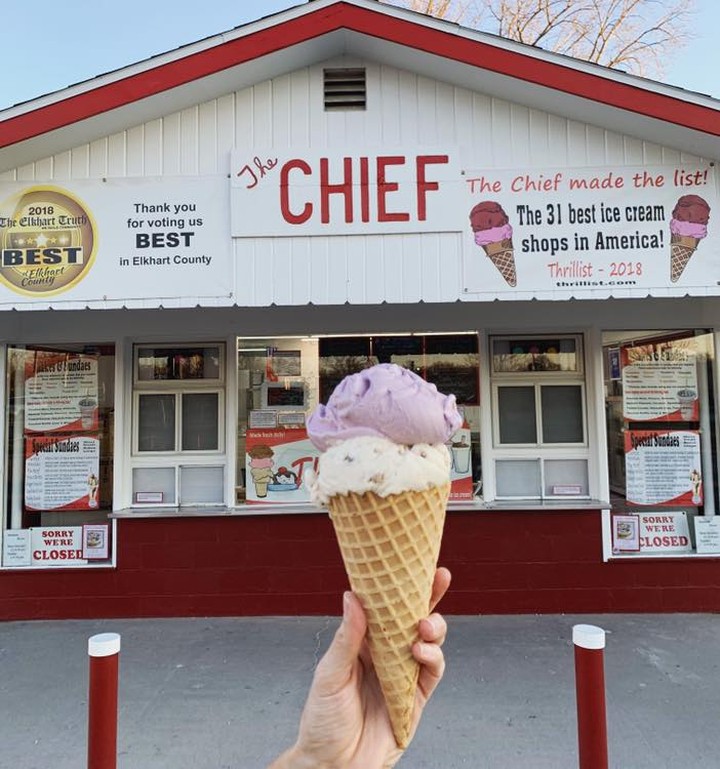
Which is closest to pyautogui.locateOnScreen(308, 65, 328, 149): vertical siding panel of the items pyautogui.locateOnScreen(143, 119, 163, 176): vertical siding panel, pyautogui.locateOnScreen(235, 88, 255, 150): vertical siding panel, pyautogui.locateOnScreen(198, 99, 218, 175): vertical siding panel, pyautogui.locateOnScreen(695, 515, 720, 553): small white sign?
pyautogui.locateOnScreen(235, 88, 255, 150): vertical siding panel

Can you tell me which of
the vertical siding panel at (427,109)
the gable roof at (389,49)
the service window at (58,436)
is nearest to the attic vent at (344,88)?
the gable roof at (389,49)

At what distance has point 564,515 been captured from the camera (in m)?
5.73

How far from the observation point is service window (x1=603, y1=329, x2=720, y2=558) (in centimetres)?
596

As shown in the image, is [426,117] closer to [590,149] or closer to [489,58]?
[489,58]

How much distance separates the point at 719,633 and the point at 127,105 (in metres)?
6.58

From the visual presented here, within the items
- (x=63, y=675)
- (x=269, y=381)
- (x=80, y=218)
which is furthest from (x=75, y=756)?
(x=80, y=218)

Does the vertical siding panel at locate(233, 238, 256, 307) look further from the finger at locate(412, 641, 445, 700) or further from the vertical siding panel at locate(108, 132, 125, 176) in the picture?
the finger at locate(412, 641, 445, 700)

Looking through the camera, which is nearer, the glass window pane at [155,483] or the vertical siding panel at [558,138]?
the vertical siding panel at [558,138]

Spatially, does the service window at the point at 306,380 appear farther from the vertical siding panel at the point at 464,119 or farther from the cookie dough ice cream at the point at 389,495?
the cookie dough ice cream at the point at 389,495

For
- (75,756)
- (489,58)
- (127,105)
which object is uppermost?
(489,58)

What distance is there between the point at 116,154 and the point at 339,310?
A: 2335mm

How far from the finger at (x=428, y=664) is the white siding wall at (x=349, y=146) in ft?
10.5

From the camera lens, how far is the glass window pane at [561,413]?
19.7 feet

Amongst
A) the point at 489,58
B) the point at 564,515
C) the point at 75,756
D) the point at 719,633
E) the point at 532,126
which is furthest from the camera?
the point at 564,515
